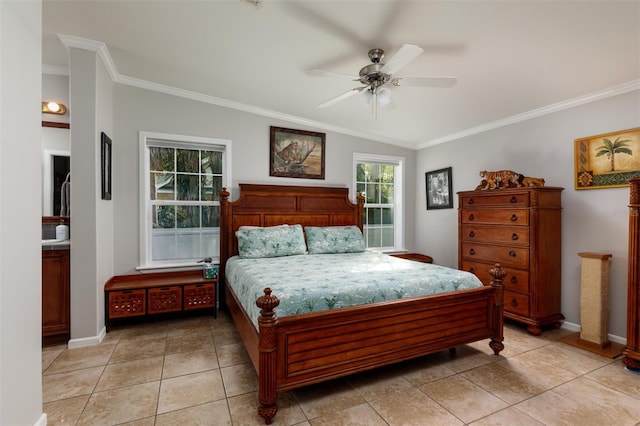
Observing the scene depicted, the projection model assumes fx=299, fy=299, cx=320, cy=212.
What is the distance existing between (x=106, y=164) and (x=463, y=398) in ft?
12.6

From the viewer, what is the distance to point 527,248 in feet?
10.2

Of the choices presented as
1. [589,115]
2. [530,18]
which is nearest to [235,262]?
[530,18]

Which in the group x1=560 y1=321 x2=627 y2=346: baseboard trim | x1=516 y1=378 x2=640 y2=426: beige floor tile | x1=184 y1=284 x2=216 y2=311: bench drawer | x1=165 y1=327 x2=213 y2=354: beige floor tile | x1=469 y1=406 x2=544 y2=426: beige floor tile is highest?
x1=184 y1=284 x2=216 y2=311: bench drawer

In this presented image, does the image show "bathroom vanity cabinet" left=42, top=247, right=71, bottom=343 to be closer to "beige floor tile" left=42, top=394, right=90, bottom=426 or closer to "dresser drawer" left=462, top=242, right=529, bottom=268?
"beige floor tile" left=42, top=394, right=90, bottom=426

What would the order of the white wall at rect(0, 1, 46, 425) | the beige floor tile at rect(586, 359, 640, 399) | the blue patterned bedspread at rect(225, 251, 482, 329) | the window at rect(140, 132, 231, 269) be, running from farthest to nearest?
the window at rect(140, 132, 231, 269)
the beige floor tile at rect(586, 359, 640, 399)
the blue patterned bedspread at rect(225, 251, 482, 329)
the white wall at rect(0, 1, 46, 425)

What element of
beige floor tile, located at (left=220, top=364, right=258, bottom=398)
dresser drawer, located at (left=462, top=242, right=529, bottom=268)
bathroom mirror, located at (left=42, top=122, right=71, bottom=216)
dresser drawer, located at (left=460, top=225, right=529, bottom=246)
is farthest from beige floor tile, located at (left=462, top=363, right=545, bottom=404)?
bathroom mirror, located at (left=42, top=122, right=71, bottom=216)

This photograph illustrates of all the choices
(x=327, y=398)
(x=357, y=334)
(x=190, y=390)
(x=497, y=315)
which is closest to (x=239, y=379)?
(x=190, y=390)

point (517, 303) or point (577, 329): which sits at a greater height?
point (517, 303)

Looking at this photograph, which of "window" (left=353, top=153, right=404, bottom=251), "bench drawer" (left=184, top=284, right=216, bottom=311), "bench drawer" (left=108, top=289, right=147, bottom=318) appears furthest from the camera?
"window" (left=353, top=153, right=404, bottom=251)

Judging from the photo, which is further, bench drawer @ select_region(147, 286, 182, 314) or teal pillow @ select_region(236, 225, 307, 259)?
teal pillow @ select_region(236, 225, 307, 259)

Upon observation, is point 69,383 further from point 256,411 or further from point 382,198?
point 382,198

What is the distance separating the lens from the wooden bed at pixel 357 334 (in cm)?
179

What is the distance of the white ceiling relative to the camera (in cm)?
206

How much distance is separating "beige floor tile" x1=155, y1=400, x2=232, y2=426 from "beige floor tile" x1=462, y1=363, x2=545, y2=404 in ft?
5.82
